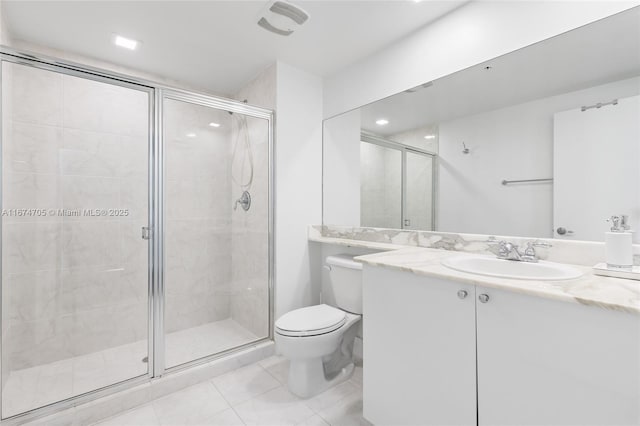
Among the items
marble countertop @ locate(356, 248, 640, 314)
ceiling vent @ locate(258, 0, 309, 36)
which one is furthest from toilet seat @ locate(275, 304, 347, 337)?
ceiling vent @ locate(258, 0, 309, 36)

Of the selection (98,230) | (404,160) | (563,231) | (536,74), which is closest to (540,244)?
(563,231)

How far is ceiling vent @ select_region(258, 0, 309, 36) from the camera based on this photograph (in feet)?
5.36

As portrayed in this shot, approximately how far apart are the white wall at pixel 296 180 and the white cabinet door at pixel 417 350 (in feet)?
3.37

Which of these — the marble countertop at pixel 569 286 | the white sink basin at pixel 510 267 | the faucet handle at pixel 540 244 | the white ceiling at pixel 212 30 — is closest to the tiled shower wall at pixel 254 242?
the white ceiling at pixel 212 30

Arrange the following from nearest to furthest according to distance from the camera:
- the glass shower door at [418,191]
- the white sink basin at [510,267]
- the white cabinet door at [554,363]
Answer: the white cabinet door at [554,363], the white sink basin at [510,267], the glass shower door at [418,191]

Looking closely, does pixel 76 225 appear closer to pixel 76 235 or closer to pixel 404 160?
pixel 76 235

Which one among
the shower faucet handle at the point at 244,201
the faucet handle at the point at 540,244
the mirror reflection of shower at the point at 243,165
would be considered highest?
the mirror reflection of shower at the point at 243,165

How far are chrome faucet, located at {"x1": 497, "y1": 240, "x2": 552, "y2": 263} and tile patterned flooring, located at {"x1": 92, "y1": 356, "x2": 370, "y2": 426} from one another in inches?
42.8

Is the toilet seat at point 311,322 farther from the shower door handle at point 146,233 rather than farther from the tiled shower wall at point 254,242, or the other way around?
the shower door handle at point 146,233

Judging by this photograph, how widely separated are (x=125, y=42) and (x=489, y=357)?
107 inches

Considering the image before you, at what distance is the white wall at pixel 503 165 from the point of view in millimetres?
1401

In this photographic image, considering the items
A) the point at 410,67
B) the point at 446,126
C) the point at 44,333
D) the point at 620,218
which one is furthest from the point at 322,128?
the point at 44,333

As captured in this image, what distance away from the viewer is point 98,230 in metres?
1.87

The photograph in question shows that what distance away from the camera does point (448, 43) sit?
65.4 inches
